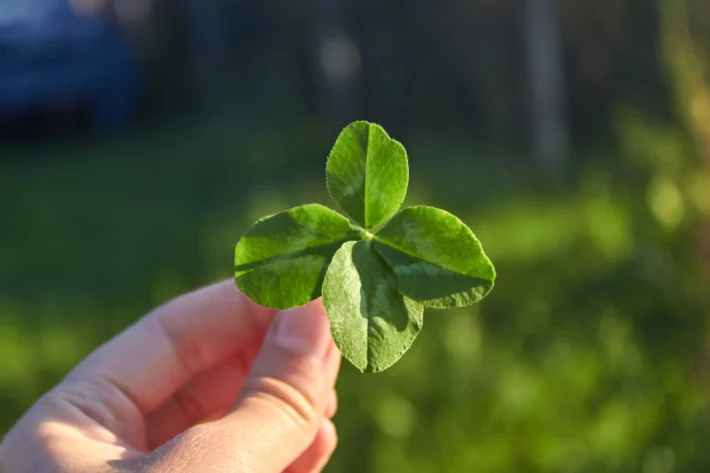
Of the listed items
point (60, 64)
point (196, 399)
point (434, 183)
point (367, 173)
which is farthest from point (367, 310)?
point (60, 64)

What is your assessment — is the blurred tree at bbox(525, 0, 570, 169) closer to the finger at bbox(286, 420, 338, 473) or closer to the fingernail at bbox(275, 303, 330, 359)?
the finger at bbox(286, 420, 338, 473)

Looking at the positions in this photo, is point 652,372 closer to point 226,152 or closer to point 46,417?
point 46,417

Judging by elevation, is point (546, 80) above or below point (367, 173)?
below

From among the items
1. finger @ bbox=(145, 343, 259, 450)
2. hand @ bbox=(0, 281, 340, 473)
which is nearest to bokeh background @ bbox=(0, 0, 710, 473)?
finger @ bbox=(145, 343, 259, 450)

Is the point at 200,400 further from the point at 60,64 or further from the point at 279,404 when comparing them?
the point at 60,64

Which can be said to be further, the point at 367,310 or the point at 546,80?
the point at 546,80

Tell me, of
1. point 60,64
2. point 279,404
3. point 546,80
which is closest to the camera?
point 279,404

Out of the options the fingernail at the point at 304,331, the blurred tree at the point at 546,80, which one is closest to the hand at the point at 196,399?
the fingernail at the point at 304,331
